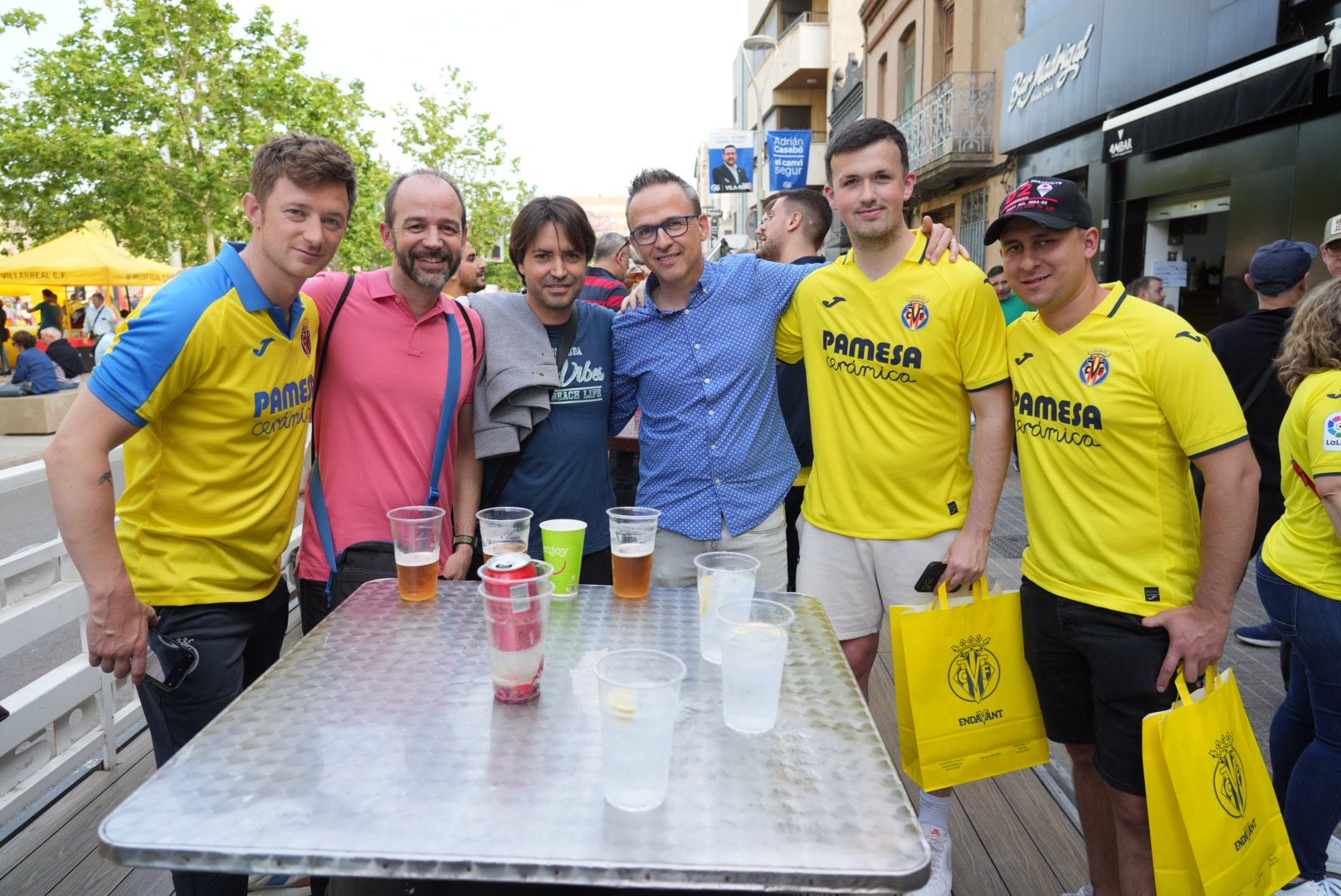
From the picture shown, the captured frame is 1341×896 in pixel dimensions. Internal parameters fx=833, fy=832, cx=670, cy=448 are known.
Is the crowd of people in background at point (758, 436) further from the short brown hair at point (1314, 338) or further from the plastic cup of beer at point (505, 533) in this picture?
the plastic cup of beer at point (505, 533)

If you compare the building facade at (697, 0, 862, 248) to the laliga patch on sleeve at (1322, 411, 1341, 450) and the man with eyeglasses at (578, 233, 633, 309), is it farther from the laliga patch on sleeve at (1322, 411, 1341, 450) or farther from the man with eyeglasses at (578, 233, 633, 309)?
the laliga patch on sleeve at (1322, 411, 1341, 450)

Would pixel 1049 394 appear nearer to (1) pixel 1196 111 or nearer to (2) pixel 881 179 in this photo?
(2) pixel 881 179

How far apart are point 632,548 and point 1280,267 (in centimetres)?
422

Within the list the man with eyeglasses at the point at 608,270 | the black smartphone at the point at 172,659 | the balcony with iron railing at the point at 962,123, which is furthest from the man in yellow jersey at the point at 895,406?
the balcony with iron railing at the point at 962,123

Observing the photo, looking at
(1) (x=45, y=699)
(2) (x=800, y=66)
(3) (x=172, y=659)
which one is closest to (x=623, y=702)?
(3) (x=172, y=659)

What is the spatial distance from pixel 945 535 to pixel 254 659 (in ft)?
7.52

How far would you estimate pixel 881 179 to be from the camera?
2.81m

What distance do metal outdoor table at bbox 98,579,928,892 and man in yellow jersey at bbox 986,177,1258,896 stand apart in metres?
0.96

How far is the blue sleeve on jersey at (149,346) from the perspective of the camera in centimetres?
204

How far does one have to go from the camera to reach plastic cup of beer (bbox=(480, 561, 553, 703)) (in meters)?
1.64

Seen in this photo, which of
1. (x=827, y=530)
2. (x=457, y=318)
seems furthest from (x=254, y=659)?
(x=827, y=530)

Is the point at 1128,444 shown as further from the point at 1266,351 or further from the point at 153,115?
the point at 153,115

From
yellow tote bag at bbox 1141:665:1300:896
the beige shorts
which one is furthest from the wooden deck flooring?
the beige shorts

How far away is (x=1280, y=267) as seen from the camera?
4.46 metres
